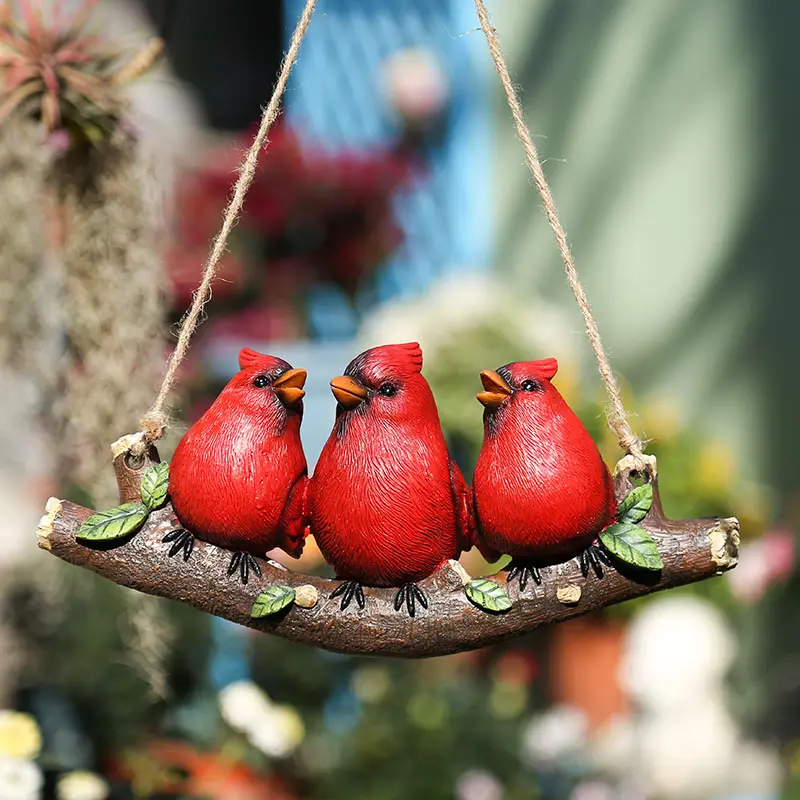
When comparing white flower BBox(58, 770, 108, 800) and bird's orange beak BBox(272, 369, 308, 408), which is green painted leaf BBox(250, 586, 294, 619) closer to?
bird's orange beak BBox(272, 369, 308, 408)

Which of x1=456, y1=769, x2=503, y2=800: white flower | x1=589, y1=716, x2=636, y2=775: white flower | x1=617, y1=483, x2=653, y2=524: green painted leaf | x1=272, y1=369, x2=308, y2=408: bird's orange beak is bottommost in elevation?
x1=589, y1=716, x2=636, y2=775: white flower

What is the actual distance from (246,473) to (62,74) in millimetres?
679

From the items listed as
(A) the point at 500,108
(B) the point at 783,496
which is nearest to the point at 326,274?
(A) the point at 500,108

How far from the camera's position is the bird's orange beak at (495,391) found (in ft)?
2.77

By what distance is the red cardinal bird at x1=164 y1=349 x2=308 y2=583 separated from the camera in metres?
0.83

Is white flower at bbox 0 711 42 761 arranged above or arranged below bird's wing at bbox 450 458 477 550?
below

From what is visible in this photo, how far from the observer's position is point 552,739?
6.86 ft

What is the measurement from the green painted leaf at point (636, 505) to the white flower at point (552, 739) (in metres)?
1.24

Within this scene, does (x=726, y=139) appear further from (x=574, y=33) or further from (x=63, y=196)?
(x=63, y=196)

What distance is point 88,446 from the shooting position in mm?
1473

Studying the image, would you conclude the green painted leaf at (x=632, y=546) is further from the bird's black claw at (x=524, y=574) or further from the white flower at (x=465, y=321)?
the white flower at (x=465, y=321)

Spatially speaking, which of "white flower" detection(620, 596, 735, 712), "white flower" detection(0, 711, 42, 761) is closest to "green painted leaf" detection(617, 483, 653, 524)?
"white flower" detection(0, 711, 42, 761)

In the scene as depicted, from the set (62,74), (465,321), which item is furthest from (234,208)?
(465,321)

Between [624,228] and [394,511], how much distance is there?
2.28m
